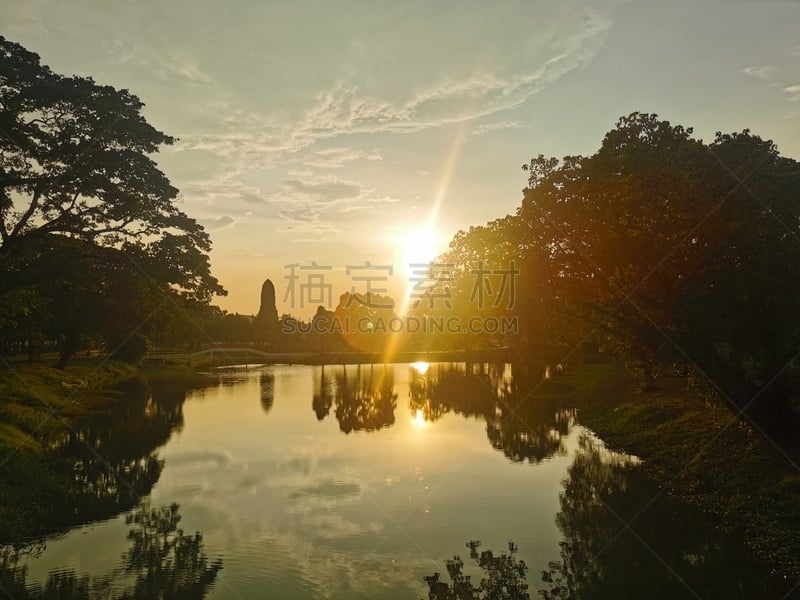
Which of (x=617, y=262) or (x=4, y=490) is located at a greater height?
(x=617, y=262)

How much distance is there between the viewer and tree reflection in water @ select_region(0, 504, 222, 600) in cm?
1161

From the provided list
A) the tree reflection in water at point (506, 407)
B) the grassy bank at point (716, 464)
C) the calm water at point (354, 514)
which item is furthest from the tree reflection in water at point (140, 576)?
the tree reflection in water at point (506, 407)

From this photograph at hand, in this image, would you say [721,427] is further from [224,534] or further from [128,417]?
[128,417]

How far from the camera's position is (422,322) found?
112 m

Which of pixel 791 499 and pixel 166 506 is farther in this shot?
pixel 166 506

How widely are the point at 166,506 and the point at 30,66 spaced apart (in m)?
18.5

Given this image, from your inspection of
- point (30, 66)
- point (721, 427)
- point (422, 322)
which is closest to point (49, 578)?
point (30, 66)

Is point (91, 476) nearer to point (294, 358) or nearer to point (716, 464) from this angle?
point (716, 464)

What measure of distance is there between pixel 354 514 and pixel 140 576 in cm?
629

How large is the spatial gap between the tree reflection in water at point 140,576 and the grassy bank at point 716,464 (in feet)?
41.8

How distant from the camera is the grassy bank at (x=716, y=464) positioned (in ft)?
47.4

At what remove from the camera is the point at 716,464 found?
19.5 m

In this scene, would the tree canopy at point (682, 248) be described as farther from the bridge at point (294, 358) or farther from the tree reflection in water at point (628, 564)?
the bridge at point (294, 358)

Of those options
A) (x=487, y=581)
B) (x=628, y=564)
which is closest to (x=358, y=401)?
(x=628, y=564)
